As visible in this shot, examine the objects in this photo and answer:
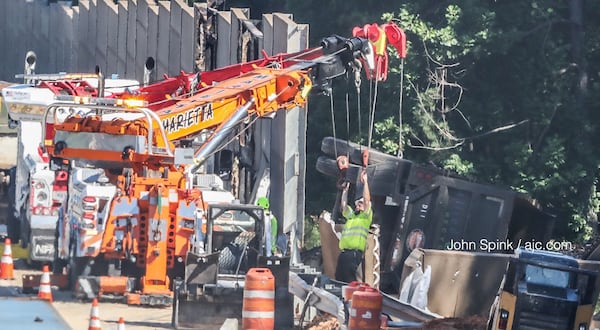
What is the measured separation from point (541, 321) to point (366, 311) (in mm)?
1971

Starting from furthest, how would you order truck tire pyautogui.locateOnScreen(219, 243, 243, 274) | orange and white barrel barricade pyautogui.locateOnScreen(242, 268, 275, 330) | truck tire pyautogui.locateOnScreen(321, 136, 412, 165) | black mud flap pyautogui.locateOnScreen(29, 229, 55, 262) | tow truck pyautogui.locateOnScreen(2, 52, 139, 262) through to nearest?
1. truck tire pyautogui.locateOnScreen(321, 136, 412, 165)
2. black mud flap pyautogui.locateOnScreen(29, 229, 55, 262)
3. tow truck pyautogui.locateOnScreen(2, 52, 139, 262)
4. truck tire pyautogui.locateOnScreen(219, 243, 243, 274)
5. orange and white barrel barricade pyautogui.locateOnScreen(242, 268, 275, 330)

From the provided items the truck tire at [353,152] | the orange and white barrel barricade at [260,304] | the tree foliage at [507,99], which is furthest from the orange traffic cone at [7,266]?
the tree foliage at [507,99]

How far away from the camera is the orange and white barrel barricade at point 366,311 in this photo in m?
16.3

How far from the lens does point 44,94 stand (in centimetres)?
2545

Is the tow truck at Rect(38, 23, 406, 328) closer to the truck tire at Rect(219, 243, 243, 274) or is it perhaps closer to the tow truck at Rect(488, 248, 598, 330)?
the truck tire at Rect(219, 243, 243, 274)

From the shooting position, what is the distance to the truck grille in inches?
657

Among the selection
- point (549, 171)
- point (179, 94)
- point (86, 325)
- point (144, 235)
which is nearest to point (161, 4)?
point (549, 171)

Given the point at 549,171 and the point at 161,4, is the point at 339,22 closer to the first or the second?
the point at 161,4

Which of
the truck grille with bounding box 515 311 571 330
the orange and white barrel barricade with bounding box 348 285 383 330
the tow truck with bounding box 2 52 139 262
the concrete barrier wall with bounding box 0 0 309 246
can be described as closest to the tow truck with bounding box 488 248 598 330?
the truck grille with bounding box 515 311 571 330

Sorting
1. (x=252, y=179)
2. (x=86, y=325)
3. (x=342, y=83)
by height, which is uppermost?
(x=342, y=83)

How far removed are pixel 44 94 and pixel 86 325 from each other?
6.74m

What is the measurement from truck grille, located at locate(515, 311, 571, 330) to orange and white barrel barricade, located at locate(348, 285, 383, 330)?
5.29 feet

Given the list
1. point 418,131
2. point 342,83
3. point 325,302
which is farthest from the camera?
point 342,83

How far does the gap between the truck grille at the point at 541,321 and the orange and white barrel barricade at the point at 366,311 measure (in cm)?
161
